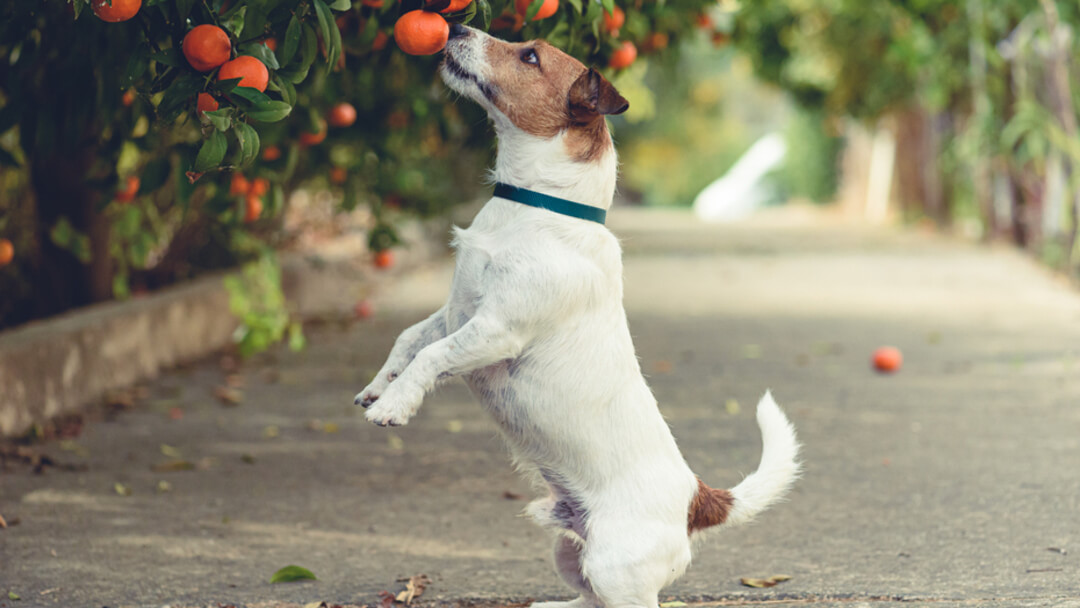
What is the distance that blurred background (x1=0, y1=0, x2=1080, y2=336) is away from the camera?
9.68ft

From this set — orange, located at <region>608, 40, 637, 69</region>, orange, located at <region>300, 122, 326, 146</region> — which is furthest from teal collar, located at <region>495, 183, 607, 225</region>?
orange, located at <region>300, 122, 326, 146</region>

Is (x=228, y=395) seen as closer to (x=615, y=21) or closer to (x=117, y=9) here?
(x=615, y=21)

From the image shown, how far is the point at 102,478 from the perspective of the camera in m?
4.80

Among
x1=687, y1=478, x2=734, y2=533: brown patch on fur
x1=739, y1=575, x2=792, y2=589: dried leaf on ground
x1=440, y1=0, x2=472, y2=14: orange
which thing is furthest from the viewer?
x1=739, y1=575, x2=792, y2=589: dried leaf on ground

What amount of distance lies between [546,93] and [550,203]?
0.91 ft

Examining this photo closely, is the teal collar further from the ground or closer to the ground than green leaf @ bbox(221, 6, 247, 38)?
closer to the ground

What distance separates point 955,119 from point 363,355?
38.7ft

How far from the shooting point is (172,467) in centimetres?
497

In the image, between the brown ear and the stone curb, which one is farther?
the stone curb

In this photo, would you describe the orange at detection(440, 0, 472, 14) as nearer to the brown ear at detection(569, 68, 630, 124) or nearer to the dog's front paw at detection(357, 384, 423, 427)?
the brown ear at detection(569, 68, 630, 124)

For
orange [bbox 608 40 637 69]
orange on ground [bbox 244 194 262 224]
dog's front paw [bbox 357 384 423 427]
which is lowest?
dog's front paw [bbox 357 384 423 427]

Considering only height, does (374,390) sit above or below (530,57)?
below

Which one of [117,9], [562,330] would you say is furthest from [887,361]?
[117,9]

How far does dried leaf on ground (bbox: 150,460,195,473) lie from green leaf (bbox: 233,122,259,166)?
2.54m
